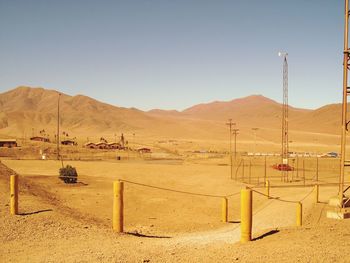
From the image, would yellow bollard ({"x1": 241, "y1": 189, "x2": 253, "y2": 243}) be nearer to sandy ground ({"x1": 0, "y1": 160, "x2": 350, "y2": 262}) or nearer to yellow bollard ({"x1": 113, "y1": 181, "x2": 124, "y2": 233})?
sandy ground ({"x1": 0, "y1": 160, "x2": 350, "y2": 262})

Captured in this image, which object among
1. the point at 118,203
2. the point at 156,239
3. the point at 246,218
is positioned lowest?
the point at 156,239

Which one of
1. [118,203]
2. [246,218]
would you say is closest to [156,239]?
[118,203]

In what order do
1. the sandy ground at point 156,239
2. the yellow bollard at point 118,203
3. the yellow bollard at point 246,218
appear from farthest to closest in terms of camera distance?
the yellow bollard at point 118,203 < the yellow bollard at point 246,218 < the sandy ground at point 156,239

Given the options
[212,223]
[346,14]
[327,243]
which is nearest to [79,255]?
[327,243]

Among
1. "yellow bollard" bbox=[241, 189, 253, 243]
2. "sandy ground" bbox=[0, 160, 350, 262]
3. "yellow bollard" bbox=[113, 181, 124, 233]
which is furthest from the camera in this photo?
"yellow bollard" bbox=[113, 181, 124, 233]

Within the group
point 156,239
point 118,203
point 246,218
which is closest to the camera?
point 246,218

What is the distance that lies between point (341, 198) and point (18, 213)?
12.0m

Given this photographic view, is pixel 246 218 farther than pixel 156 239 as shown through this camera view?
No

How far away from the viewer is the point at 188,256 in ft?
27.5

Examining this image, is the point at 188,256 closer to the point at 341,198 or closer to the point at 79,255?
the point at 79,255

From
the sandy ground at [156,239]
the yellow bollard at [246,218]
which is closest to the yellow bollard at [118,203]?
the sandy ground at [156,239]

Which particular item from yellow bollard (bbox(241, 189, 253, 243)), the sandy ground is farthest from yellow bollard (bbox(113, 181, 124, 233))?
yellow bollard (bbox(241, 189, 253, 243))

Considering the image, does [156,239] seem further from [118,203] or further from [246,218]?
[246,218]

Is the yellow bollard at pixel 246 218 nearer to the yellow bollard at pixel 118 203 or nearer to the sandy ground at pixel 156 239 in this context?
the sandy ground at pixel 156 239
